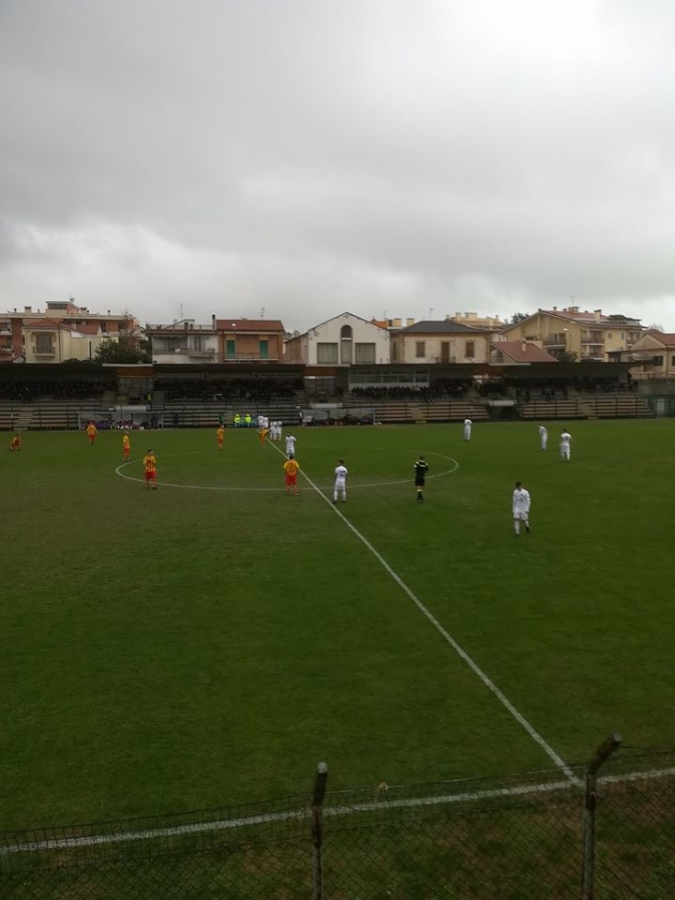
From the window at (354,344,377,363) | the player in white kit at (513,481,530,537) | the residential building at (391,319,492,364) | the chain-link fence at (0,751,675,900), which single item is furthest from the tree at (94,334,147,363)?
the chain-link fence at (0,751,675,900)

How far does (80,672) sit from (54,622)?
242 cm

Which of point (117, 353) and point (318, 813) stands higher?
point (117, 353)

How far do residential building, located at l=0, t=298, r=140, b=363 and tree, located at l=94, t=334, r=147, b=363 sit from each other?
402 cm

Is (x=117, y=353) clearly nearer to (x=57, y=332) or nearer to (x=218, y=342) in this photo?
(x=57, y=332)

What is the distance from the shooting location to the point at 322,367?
68.8 m

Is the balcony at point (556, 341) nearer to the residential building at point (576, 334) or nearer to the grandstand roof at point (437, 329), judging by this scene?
the residential building at point (576, 334)

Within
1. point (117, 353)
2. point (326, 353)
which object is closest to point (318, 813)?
point (326, 353)

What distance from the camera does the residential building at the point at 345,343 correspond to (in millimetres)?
72500

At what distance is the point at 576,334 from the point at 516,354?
25.2 metres

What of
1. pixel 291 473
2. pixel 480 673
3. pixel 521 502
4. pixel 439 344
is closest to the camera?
pixel 480 673

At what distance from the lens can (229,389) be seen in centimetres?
7088

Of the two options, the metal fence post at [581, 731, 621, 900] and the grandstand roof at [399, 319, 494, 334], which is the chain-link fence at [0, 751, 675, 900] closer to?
the metal fence post at [581, 731, 621, 900]

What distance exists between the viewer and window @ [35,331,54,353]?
83625mm

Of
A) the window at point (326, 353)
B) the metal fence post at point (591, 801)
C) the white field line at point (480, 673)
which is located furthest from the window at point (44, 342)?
the metal fence post at point (591, 801)
